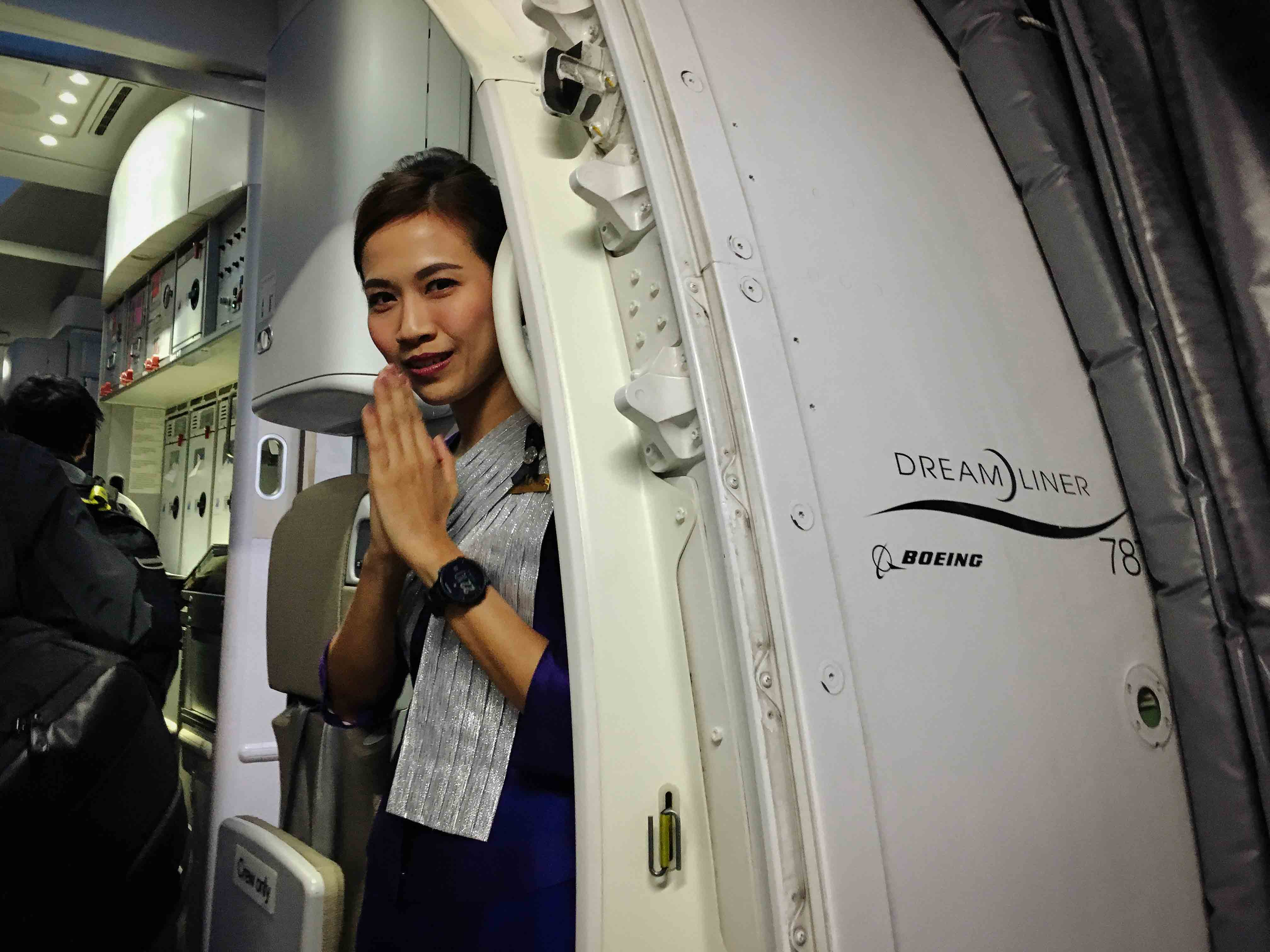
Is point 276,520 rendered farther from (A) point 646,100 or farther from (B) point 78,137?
(B) point 78,137

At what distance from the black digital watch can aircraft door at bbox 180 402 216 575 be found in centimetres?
408

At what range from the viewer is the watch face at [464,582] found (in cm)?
91

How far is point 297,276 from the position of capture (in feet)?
7.13

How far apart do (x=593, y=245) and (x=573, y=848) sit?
0.71 m

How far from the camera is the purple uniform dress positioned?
2.90 feet

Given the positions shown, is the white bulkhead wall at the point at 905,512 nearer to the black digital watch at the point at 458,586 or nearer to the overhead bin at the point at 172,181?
the black digital watch at the point at 458,586

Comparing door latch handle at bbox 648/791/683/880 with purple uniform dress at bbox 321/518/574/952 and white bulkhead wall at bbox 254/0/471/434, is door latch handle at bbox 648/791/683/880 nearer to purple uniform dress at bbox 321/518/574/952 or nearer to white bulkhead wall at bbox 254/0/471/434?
purple uniform dress at bbox 321/518/574/952

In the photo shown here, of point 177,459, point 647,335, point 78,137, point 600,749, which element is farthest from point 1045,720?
point 78,137

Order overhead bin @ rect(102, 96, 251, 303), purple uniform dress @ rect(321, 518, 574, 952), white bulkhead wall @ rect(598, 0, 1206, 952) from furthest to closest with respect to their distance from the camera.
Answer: overhead bin @ rect(102, 96, 251, 303)
purple uniform dress @ rect(321, 518, 574, 952)
white bulkhead wall @ rect(598, 0, 1206, 952)

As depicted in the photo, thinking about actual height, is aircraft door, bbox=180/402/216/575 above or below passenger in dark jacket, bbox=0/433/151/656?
above

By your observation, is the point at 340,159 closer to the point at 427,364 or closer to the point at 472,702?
the point at 427,364

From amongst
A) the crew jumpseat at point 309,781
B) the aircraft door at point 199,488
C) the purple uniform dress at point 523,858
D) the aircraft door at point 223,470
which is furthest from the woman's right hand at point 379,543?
the aircraft door at point 199,488

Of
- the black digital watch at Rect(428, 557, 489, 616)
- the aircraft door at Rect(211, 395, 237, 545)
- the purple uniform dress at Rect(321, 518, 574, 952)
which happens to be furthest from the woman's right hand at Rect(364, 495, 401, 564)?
the aircraft door at Rect(211, 395, 237, 545)

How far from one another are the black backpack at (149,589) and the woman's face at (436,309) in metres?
1.22
